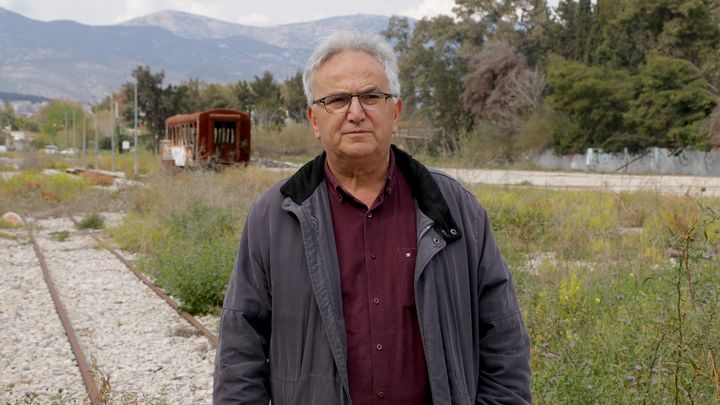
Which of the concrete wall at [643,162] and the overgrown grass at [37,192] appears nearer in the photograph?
the overgrown grass at [37,192]

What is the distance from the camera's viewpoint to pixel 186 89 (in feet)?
240

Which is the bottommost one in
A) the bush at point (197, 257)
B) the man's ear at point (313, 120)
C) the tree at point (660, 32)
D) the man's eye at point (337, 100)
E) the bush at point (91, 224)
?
the bush at point (91, 224)

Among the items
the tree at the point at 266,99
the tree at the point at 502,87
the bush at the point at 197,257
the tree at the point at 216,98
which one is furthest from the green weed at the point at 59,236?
the tree at the point at 216,98

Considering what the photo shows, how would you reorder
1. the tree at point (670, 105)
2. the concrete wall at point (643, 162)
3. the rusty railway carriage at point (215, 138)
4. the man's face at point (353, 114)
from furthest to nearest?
the tree at point (670, 105)
the concrete wall at point (643, 162)
the rusty railway carriage at point (215, 138)
the man's face at point (353, 114)

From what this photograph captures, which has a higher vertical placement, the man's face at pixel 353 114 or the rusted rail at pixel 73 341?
the man's face at pixel 353 114

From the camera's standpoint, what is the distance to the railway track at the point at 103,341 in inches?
262

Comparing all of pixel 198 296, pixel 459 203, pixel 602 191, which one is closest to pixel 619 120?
pixel 602 191

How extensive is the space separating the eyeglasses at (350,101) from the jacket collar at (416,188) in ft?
0.73

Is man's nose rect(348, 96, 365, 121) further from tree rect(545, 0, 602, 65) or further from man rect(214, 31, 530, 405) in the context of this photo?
tree rect(545, 0, 602, 65)

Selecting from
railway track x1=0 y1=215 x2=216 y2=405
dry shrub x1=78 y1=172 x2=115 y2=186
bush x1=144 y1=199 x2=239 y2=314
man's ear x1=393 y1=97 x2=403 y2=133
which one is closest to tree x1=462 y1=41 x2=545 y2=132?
dry shrub x1=78 y1=172 x2=115 y2=186

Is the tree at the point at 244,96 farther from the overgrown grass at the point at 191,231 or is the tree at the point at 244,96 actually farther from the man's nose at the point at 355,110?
the man's nose at the point at 355,110

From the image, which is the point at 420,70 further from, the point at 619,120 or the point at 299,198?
the point at 299,198

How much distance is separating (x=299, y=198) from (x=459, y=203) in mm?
531

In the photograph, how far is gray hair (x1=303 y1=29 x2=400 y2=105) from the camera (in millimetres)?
2693
